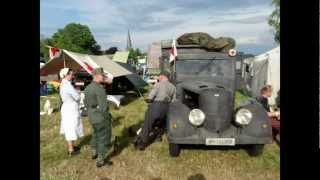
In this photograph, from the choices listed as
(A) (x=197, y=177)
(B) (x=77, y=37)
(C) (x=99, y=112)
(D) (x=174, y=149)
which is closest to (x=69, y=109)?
(C) (x=99, y=112)

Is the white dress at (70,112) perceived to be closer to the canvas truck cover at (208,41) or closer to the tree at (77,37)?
the canvas truck cover at (208,41)

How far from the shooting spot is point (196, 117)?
6.30m

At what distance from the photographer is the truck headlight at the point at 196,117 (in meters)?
6.30

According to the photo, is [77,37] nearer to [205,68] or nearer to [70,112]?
[205,68]

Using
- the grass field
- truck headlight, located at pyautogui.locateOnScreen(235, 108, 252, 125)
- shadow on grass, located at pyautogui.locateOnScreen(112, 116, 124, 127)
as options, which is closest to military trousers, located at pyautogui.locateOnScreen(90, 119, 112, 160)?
the grass field

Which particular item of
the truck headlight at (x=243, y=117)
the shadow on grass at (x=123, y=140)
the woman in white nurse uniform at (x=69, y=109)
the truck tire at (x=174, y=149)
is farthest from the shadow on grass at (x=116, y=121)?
the truck headlight at (x=243, y=117)

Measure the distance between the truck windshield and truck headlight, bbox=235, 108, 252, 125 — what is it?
1.56 metres

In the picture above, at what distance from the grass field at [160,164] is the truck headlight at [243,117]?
726 millimetres

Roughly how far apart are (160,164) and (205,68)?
2662 millimetres
